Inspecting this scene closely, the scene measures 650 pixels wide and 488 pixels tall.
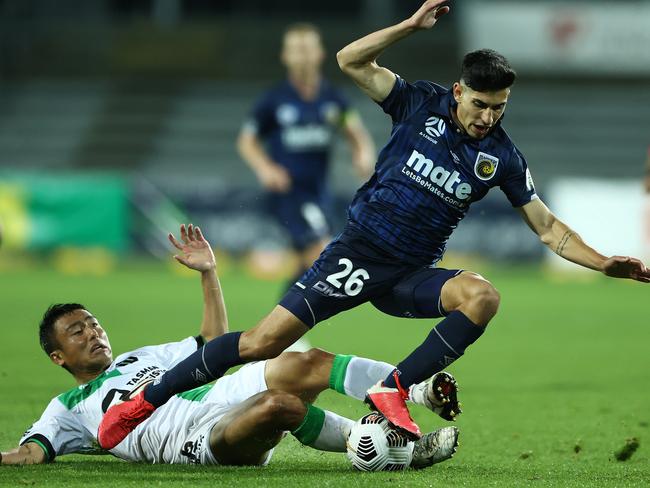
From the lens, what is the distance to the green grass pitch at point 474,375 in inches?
215

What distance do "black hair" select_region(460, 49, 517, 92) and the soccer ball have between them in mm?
1590

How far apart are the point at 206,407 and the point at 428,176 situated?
1525 mm

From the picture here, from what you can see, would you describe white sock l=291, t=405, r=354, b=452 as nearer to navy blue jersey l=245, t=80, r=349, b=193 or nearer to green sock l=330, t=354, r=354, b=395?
green sock l=330, t=354, r=354, b=395

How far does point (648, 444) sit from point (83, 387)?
9.66ft

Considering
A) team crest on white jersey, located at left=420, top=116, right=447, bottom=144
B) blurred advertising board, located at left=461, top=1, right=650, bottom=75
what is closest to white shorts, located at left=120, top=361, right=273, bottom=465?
team crest on white jersey, located at left=420, top=116, right=447, bottom=144

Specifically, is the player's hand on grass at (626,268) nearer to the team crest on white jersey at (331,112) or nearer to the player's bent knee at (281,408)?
the player's bent knee at (281,408)

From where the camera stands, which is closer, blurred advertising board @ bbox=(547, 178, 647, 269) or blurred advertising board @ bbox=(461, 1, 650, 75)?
blurred advertising board @ bbox=(547, 178, 647, 269)

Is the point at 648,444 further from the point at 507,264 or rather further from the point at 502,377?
the point at 507,264

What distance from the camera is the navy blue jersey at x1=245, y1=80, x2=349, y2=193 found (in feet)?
35.3

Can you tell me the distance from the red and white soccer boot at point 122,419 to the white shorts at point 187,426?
18 centimetres

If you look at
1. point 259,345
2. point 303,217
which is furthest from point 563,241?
point 303,217

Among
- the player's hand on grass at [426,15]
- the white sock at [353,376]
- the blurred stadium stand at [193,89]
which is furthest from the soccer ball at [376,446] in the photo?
the blurred stadium stand at [193,89]

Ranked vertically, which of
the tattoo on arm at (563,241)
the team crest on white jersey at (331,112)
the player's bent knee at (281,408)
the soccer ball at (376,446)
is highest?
the team crest on white jersey at (331,112)

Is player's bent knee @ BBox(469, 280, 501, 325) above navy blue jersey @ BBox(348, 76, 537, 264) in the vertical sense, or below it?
below
